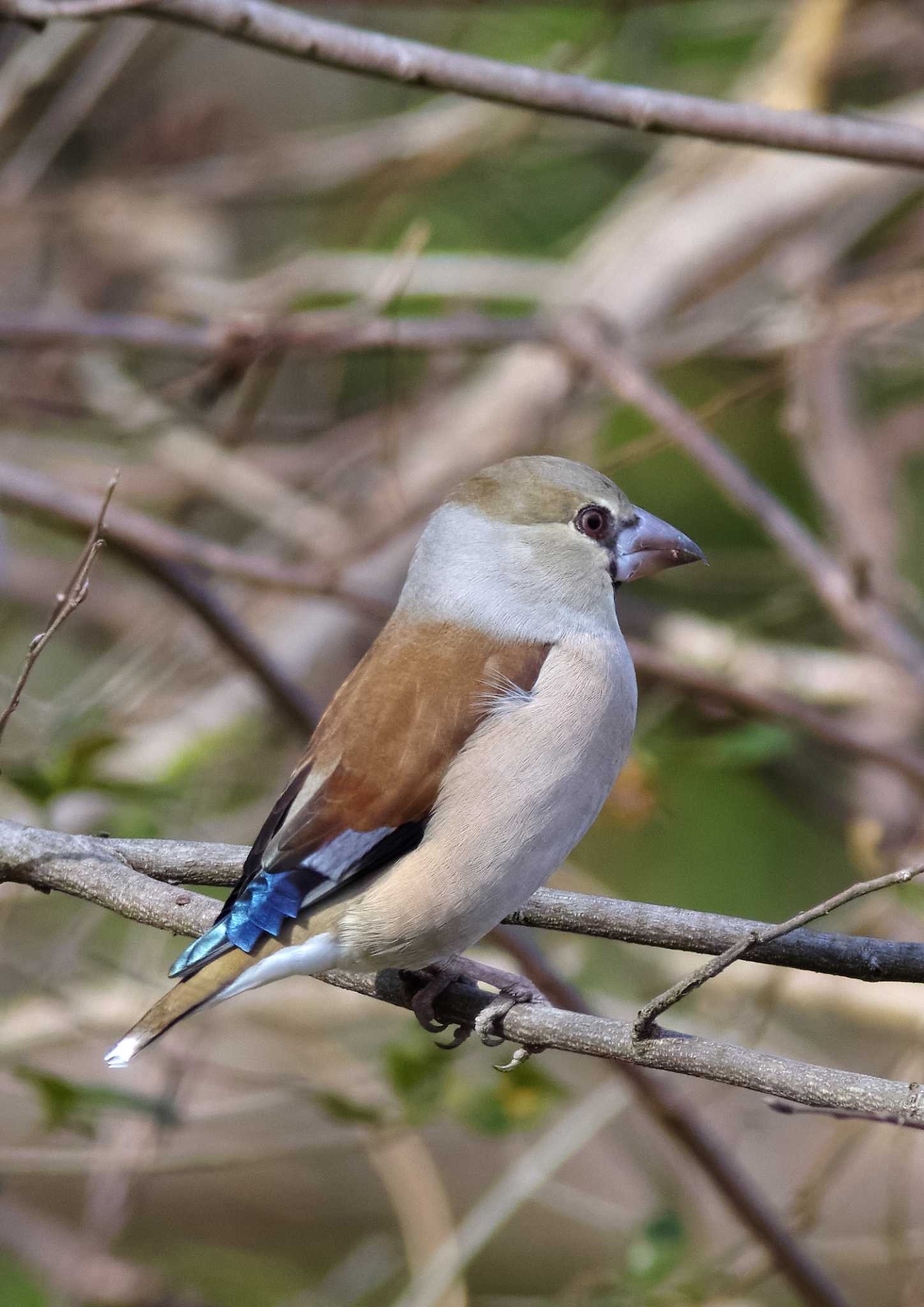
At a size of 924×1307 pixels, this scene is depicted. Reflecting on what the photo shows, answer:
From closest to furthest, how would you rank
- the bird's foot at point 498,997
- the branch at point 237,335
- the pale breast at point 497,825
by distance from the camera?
the bird's foot at point 498,997
the pale breast at point 497,825
the branch at point 237,335

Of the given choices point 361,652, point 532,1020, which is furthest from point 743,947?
point 361,652

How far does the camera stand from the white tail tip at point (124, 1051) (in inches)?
92.4

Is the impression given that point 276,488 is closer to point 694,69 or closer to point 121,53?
point 121,53

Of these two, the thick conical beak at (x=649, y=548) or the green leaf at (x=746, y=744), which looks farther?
the green leaf at (x=746, y=744)

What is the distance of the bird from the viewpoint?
8.20 ft

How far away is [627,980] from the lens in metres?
5.59

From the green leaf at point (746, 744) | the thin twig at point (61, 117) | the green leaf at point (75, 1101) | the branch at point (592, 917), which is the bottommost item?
the green leaf at point (746, 744)

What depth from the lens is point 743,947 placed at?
6.75 ft

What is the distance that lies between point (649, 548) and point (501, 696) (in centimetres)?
64

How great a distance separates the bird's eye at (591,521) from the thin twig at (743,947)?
3.93ft

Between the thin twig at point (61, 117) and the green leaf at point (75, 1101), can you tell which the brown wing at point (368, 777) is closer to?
the green leaf at point (75, 1101)

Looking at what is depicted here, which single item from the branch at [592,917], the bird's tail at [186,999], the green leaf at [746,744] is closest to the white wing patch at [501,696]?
the branch at [592,917]

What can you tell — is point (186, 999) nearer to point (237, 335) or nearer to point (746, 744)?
point (746, 744)

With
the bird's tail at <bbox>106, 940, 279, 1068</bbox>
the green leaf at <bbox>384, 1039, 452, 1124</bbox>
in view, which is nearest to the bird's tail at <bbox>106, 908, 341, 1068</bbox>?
the bird's tail at <bbox>106, 940, 279, 1068</bbox>
